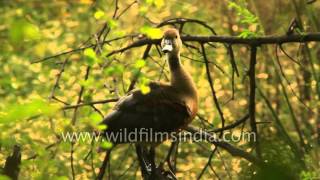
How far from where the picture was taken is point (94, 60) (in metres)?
2.47

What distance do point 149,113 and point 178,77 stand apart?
1.61 ft

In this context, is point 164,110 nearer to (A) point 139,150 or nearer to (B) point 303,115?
(A) point 139,150

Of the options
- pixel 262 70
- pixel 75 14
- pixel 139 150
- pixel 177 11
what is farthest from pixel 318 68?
pixel 75 14

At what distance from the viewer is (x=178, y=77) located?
158 inches

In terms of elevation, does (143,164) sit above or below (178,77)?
below

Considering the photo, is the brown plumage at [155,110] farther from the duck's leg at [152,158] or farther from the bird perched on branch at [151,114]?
the duck's leg at [152,158]

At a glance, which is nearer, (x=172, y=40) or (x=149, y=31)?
(x=149, y=31)

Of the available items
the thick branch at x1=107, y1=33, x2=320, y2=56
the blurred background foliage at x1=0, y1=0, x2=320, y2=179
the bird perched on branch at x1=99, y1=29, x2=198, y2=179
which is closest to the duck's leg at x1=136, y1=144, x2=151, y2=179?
the bird perched on branch at x1=99, y1=29, x2=198, y2=179

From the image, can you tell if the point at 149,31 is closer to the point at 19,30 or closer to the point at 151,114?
the point at 19,30

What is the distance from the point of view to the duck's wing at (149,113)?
3.58 metres

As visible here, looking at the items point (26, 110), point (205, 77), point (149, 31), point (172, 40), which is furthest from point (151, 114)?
point (205, 77)

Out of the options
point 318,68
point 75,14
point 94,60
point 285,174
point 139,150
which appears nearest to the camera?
point 285,174

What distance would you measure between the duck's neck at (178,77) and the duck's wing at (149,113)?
0.19 meters

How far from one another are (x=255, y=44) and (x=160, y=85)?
856 millimetres
